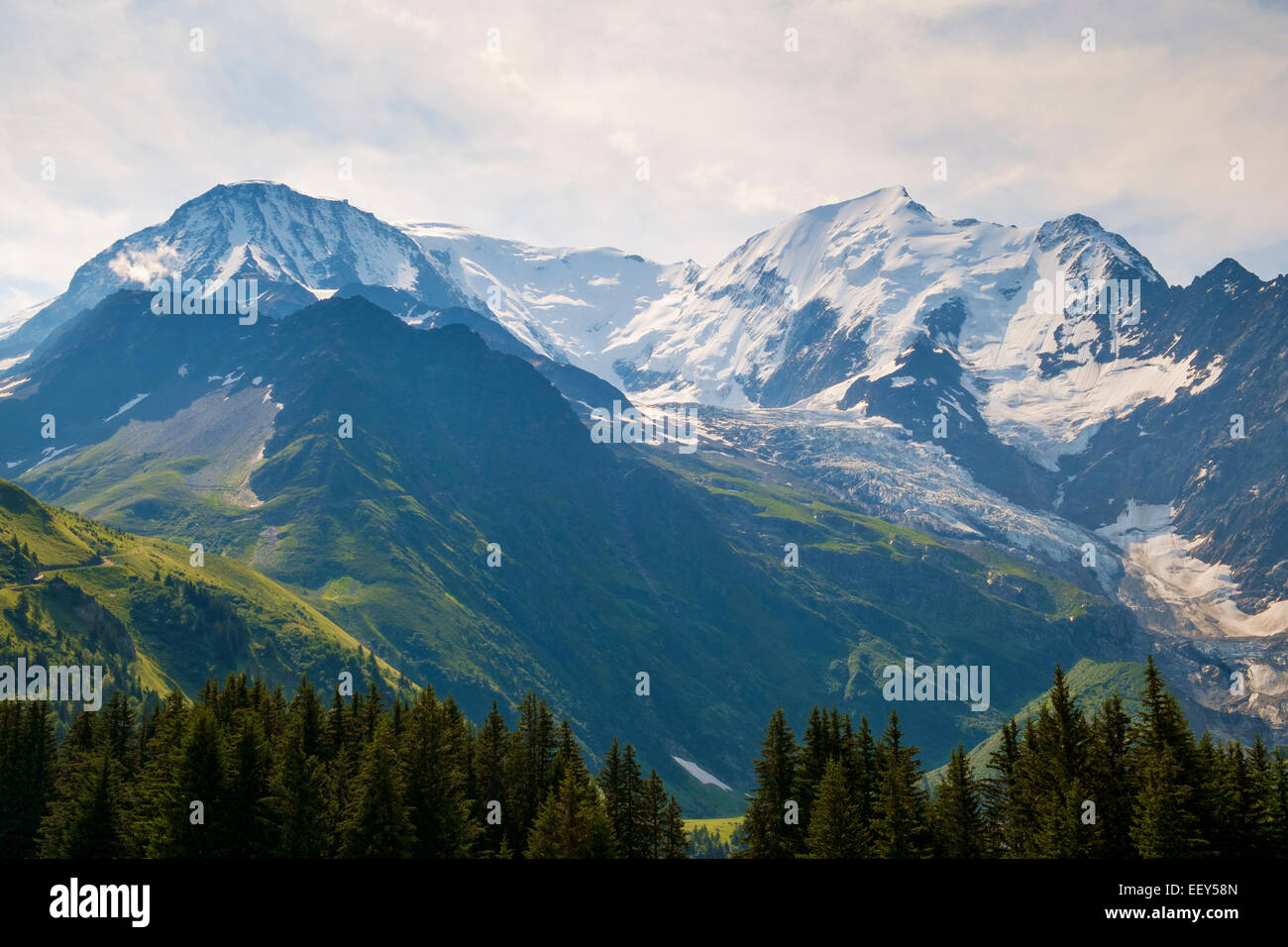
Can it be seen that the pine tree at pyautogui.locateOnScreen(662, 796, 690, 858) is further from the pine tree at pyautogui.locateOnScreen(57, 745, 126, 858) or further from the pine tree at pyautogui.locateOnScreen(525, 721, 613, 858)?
the pine tree at pyautogui.locateOnScreen(57, 745, 126, 858)

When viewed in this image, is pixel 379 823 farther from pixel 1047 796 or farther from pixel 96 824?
pixel 1047 796

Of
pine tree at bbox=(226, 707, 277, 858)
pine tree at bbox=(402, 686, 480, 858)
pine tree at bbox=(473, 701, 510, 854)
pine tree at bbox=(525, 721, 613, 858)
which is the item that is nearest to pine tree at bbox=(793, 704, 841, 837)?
pine tree at bbox=(525, 721, 613, 858)

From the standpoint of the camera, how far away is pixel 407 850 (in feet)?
272

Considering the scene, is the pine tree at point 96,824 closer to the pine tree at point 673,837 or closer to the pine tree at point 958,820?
the pine tree at point 673,837

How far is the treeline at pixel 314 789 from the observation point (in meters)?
84.3

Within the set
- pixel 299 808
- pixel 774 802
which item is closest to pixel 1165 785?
pixel 774 802

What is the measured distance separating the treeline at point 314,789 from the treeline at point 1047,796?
1283cm

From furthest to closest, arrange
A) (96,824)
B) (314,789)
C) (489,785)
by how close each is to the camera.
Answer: (489,785) → (96,824) → (314,789)

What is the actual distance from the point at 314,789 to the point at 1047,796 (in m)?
55.6

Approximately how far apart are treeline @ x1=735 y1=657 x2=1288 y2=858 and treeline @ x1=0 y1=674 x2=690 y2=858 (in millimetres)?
12829

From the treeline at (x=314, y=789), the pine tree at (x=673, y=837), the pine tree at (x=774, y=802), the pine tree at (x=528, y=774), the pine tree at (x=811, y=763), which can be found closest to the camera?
the treeline at (x=314, y=789)

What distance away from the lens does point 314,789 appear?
86.2 meters

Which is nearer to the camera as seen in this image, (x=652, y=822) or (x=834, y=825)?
(x=834, y=825)

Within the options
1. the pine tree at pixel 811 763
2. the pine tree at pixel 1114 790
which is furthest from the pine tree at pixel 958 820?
the pine tree at pixel 811 763
